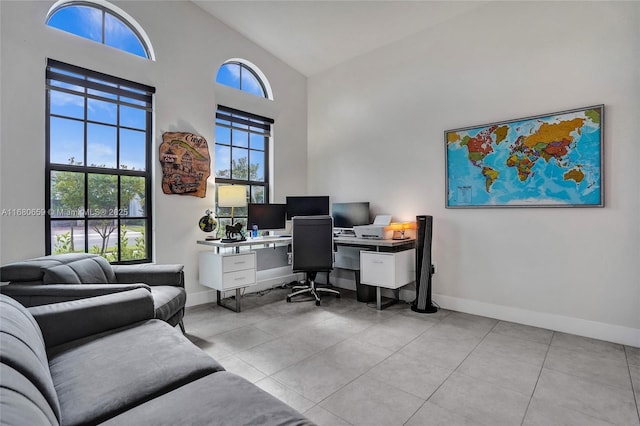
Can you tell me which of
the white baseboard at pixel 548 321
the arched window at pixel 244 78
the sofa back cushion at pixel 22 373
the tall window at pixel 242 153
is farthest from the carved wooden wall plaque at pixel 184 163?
the white baseboard at pixel 548 321

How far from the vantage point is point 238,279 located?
11.5ft

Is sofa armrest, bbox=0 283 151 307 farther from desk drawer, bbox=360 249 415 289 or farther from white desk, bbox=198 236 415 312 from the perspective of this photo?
desk drawer, bbox=360 249 415 289

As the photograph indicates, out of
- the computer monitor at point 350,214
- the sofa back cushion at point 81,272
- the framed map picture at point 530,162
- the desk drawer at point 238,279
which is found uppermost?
the framed map picture at point 530,162

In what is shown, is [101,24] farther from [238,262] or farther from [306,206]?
[306,206]

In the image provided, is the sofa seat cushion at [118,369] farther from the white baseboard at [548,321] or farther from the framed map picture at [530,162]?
the framed map picture at [530,162]

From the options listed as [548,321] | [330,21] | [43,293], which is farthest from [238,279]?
[330,21]

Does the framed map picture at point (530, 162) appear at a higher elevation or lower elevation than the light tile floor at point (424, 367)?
higher

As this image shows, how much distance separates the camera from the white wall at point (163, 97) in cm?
255

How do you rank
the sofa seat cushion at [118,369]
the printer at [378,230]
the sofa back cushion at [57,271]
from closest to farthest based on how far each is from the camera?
the sofa seat cushion at [118,369] → the sofa back cushion at [57,271] → the printer at [378,230]

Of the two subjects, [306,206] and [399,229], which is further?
[306,206]

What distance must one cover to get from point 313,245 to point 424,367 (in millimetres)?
1927

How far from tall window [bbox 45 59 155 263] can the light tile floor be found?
1.19 m

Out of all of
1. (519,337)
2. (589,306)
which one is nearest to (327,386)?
(519,337)

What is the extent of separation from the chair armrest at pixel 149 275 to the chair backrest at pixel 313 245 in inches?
56.8
